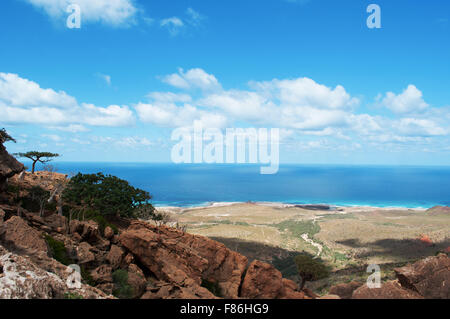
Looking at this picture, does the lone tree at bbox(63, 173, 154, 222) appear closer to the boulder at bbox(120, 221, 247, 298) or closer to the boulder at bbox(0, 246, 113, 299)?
the boulder at bbox(120, 221, 247, 298)

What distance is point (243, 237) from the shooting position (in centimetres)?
5119

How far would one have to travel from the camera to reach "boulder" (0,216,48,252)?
1192 cm

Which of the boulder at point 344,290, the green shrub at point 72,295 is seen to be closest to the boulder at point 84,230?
the green shrub at point 72,295

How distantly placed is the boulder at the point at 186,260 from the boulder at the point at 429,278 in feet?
31.7

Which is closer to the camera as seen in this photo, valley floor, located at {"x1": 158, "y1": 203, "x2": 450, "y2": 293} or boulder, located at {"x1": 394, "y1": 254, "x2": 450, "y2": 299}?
→ boulder, located at {"x1": 394, "y1": 254, "x2": 450, "y2": 299}

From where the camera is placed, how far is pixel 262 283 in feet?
49.6

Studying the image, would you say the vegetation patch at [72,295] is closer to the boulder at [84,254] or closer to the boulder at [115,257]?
the boulder at [84,254]

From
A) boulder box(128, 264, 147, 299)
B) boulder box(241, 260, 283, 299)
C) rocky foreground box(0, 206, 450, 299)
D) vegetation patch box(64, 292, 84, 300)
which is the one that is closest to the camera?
vegetation patch box(64, 292, 84, 300)

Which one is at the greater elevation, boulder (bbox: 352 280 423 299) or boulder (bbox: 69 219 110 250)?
boulder (bbox: 69 219 110 250)

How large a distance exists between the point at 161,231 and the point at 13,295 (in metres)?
12.5

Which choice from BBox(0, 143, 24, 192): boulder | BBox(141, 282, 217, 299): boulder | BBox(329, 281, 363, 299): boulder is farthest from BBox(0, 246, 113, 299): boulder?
BBox(329, 281, 363, 299): boulder

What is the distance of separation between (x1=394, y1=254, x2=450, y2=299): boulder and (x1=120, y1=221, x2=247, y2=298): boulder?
381 inches

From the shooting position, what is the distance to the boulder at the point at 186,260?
50.2 feet

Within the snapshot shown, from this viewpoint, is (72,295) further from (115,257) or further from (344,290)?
(344,290)
